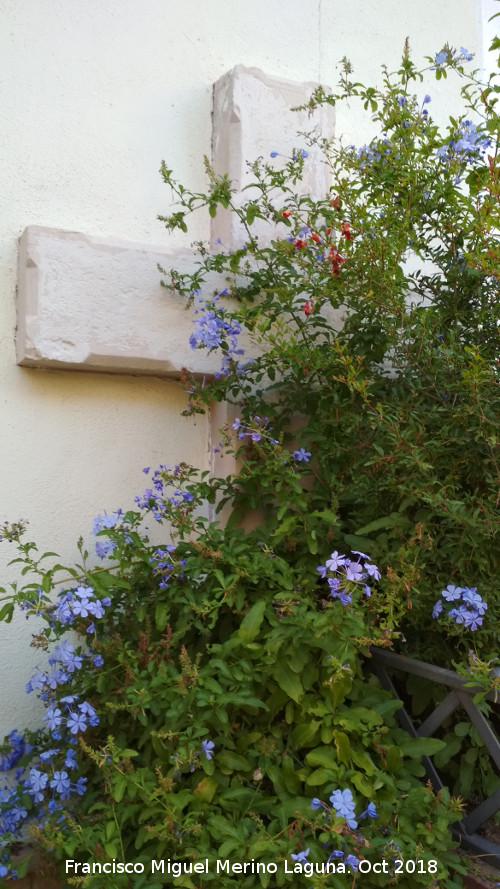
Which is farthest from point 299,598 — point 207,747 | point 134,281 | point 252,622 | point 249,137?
point 249,137

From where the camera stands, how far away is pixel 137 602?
81.8 inches

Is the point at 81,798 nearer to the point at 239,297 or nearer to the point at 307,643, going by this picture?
the point at 307,643

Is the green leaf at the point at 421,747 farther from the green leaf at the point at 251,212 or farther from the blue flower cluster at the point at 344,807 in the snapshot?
the green leaf at the point at 251,212

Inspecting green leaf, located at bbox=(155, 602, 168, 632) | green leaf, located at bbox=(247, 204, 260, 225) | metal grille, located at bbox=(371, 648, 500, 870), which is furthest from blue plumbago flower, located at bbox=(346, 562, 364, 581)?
green leaf, located at bbox=(247, 204, 260, 225)

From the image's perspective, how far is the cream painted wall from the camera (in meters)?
2.27

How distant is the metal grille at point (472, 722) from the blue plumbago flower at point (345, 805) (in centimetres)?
39

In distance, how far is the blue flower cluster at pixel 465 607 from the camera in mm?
1916

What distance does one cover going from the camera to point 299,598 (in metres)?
1.92

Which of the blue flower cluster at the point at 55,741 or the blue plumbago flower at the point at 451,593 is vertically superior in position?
the blue plumbago flower at the point at 451,593

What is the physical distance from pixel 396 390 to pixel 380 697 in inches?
34.5

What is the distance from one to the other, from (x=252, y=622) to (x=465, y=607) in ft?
1.83

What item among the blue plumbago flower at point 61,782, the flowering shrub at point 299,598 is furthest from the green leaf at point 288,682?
the blue plumbago flower at point 61,782

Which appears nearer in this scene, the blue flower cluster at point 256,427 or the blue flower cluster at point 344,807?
the blue flower cluster at point 344,807

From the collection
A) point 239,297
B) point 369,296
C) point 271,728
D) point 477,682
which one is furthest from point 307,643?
point 239,297
